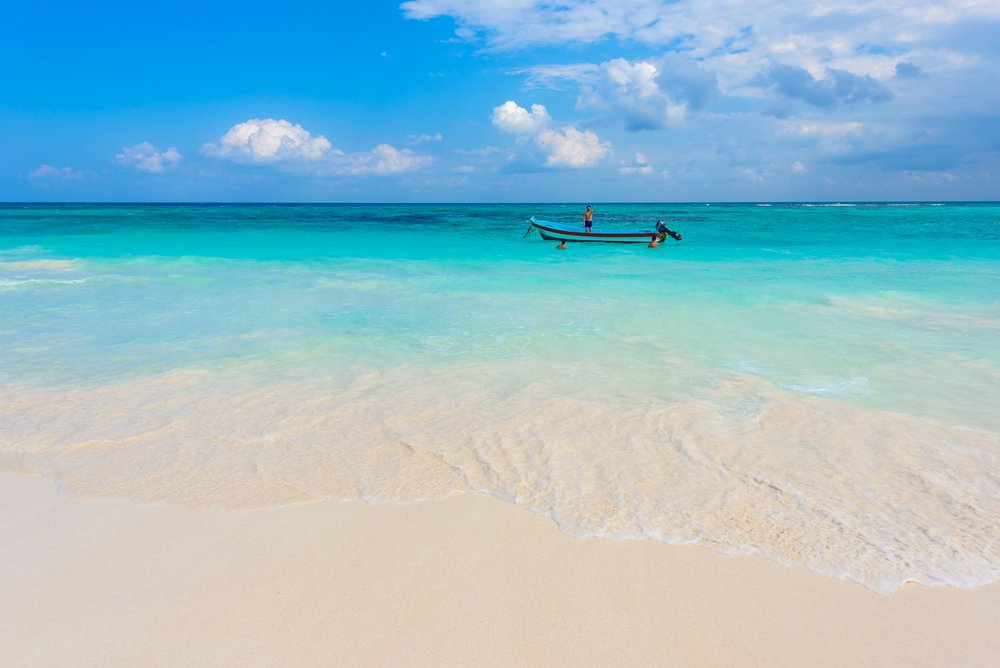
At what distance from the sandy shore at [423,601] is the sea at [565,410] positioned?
296mm

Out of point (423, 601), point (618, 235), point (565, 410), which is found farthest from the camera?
point (618, 235)

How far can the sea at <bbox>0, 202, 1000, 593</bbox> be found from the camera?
13.2ft

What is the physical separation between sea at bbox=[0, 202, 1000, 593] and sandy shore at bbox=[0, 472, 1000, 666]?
0.30 m

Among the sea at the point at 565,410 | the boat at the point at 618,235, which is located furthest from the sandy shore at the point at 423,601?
the boat at the point at 618,235

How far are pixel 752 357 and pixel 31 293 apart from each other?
49.2 feet

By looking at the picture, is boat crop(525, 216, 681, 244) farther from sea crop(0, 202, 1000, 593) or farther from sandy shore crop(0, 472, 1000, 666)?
sandy shore crop(0, 472, 1000, 666)

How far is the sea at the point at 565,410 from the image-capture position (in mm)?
4016

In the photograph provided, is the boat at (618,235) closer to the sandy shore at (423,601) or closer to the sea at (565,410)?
the sea at (565,410)

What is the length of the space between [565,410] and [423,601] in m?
3.03

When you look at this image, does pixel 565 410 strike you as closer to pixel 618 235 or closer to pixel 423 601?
pixel 423 601

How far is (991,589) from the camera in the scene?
3.23 m

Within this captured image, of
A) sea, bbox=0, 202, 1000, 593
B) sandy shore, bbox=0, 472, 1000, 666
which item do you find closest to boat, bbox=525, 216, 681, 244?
sea, bbox=0, 202, 1000, 593

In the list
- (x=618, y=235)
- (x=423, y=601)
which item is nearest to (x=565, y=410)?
(x=423, y=601)

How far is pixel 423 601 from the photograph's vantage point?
3127 mm
